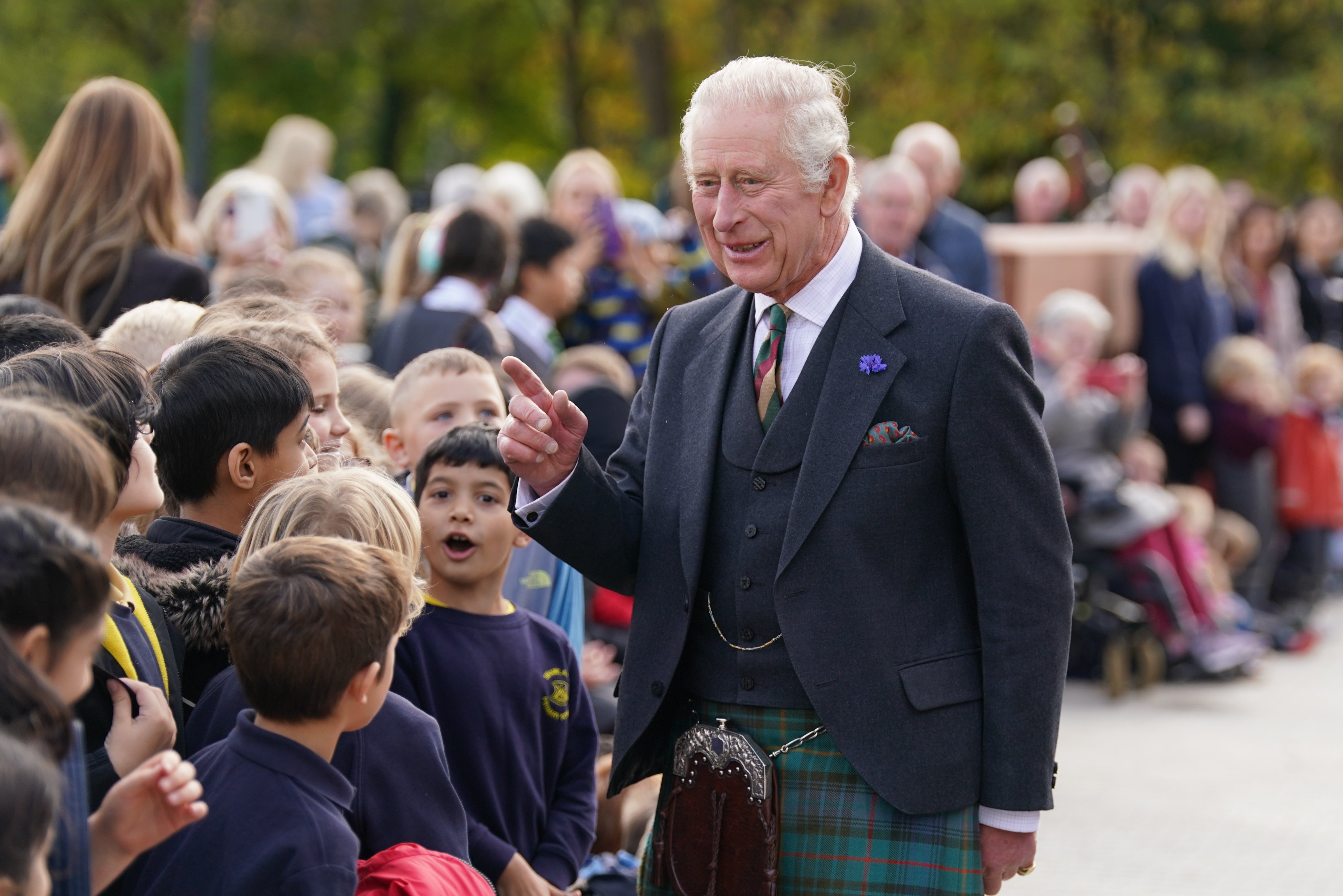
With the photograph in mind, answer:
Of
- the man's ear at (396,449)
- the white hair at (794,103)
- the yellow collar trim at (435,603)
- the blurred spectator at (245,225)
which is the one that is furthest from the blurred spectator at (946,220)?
the white hair at (794,103)

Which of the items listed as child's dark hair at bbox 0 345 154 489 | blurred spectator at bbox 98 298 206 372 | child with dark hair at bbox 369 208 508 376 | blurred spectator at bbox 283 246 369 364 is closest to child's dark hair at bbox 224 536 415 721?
child's dark hair at bbox 0 345 154 489

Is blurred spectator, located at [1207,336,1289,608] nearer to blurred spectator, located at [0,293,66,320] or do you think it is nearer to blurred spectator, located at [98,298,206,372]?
blurred spectator, located at [98,298,206,372]

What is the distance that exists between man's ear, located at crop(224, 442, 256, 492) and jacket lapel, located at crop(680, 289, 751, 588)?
846mm

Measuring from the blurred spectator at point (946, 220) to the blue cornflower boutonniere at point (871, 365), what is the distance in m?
5.25

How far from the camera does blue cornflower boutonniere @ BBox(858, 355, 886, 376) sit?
2.73 meters

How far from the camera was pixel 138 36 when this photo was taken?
23516 millimetres

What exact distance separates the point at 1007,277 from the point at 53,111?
57.1ft

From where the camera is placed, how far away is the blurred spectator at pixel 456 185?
9625mm

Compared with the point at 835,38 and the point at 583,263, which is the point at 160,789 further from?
the point at 835,38

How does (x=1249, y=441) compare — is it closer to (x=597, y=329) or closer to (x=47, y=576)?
(x=597, y=329)

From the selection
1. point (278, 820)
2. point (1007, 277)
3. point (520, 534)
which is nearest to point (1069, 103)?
point (1007, 277)

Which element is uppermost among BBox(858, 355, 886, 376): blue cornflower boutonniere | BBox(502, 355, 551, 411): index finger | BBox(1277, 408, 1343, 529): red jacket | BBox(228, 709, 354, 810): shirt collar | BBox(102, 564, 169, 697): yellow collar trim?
BBox(858, 355, 886, 376): blue cornflower boutonniere

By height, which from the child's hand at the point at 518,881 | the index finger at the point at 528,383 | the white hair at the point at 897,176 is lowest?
the child's hand at the point at 518,881

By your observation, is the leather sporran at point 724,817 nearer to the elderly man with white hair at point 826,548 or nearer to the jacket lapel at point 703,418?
the elderly man with white hair at point 826,548
